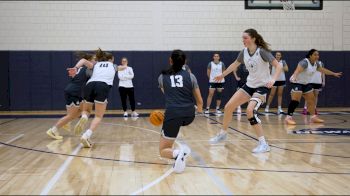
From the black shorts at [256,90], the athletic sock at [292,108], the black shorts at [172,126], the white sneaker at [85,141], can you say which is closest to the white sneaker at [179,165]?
the black shorts at [172,126]

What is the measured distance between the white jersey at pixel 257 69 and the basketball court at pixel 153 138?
45.4 inches

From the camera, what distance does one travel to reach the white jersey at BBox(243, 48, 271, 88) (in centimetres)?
718

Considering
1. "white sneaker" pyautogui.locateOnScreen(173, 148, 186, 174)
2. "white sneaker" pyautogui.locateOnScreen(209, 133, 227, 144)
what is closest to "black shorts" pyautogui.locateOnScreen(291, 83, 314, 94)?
"white sneaker" pyautogui.locateOnScreen(209, 133, 227, 144)

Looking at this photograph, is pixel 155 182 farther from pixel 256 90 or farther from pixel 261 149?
pixel 256 90

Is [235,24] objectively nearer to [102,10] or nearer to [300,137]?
[102,10]

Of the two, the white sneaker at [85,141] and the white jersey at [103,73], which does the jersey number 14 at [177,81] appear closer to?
the white jersey at [103,73]

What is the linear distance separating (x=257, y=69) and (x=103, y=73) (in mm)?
2713

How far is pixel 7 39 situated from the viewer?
638 inches

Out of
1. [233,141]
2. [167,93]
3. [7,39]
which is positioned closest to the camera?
[167,93]

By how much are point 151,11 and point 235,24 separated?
3.31 meters

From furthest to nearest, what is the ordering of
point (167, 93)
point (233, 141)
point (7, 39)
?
point (7, 39), point (233, 141), point (167, 93)

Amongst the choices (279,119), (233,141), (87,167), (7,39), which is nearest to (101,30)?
(7,39)

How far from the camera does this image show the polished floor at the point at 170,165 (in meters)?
4.73

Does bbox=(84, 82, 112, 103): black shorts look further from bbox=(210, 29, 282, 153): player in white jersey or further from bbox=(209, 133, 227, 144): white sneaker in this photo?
bbox=(209, 133, 227, 144): white sneaker
